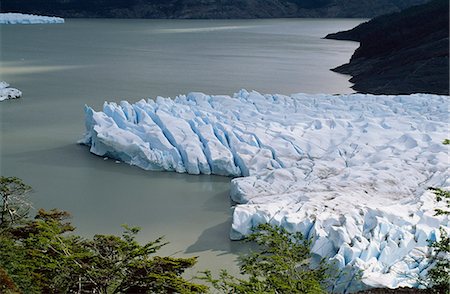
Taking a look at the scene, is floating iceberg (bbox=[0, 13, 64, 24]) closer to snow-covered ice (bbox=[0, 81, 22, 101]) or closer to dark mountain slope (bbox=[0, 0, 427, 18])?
dark mountain slope (bbox=[0, 0, 427, 18])

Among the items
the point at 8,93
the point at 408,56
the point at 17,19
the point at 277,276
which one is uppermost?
the point at 277,276

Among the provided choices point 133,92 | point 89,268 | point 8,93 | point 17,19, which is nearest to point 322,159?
point 89,268

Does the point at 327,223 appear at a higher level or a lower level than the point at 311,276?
lower

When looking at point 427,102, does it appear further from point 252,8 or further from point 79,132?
point 252,8

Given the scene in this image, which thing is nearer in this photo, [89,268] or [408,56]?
[89,268]

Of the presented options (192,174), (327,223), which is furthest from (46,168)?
(327,223)

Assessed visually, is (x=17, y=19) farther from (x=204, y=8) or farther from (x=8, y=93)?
(x=8, y=93)
